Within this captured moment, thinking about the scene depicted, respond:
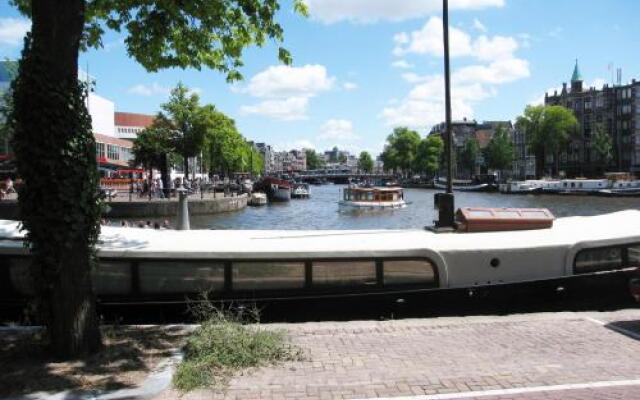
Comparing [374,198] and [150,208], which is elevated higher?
[150,208]

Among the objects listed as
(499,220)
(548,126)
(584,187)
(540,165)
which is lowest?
(584,187)

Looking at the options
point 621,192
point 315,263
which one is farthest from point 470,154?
point 315,263

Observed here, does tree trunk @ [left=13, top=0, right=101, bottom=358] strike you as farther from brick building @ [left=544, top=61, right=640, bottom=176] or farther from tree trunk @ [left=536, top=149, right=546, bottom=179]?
tree trunk @ [left=536, top=149, right=546, bottom=179]

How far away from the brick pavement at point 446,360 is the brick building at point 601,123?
111267 millimetres

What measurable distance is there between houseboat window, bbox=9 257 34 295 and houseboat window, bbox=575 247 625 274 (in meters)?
9.73

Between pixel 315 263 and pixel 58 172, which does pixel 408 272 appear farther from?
pixel 58 172

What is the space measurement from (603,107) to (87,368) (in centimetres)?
12311

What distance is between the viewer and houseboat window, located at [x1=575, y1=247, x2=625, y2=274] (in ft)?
37.7

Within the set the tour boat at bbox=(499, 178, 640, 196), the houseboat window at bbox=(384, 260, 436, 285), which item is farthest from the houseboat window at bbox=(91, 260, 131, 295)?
the tour boat at bbox=(499, 178, 640, 196)

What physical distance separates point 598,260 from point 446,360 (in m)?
5.56

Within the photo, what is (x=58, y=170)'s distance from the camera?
7047mm

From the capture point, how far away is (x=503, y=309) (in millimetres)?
11070

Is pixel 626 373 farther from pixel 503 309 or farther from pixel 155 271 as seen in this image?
pixel 155 271

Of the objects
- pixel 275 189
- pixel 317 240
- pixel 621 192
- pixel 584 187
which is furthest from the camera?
pixel 584 187
